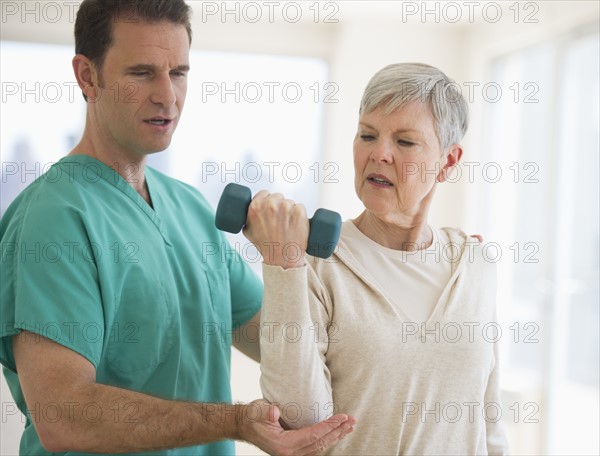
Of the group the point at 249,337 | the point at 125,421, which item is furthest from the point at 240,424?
the point at 249,337

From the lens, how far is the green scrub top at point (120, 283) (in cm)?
148

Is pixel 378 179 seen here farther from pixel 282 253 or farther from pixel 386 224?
pixel 282 253

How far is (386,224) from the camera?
1.61 m

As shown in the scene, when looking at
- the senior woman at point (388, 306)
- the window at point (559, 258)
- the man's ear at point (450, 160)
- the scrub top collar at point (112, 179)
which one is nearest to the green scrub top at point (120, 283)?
the scrub top collar at point (112, 179)

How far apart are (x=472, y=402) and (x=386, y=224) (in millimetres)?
414

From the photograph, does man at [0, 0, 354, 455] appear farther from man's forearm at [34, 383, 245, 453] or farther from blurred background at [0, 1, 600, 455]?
blurred background at [0, 1, 600, 455]

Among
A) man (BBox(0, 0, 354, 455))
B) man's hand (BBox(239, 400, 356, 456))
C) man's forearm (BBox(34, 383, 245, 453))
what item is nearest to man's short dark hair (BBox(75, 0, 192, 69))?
man (BBox(0, 0, 354, 455))

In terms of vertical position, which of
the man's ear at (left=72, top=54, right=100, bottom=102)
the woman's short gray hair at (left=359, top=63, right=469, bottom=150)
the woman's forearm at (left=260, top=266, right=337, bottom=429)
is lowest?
the woman's forearm at (left=260, top=266, right=337, bottom=429)

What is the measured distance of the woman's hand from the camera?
Answer: 1388 mm

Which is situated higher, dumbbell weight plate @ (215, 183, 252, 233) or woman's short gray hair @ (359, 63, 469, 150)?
woman's short gray hair @ (359, 63, 469, 150)

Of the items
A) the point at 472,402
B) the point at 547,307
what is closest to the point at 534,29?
the point at 547,307

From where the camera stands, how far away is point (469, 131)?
551 centimetres

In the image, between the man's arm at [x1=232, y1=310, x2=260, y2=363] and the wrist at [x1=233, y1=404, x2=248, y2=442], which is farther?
the man's arm at [x1=232, y1=310, x2=260, y2=363]

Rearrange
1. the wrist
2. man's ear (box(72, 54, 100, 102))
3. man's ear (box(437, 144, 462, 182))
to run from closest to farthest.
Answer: the wrist
man's ear (box(437, 144, 462, 182))
man's ear (box(72, 54, 100, 102))
